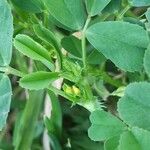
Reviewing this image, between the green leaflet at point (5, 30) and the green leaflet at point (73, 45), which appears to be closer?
the green leaflet at point (5, 30)

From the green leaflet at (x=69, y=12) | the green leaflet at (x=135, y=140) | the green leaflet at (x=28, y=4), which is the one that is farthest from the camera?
the green leaflet at (x=28, y=4)

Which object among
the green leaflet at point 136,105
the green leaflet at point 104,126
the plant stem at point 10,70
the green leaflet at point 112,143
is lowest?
the green leaflet at point 112,143

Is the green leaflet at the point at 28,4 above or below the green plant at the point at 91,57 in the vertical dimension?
above

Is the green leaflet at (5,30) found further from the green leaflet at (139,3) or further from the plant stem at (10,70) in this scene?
the green leaflet at (139,3)

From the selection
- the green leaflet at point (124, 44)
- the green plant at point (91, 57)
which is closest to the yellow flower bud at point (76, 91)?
the green plant at point (91, 57)

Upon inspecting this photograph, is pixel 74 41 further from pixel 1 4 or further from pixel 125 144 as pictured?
pixel 125 144

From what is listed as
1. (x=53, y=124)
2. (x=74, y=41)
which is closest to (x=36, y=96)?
(x=53, y=124)

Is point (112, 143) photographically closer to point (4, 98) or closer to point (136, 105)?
point (136, 105)
